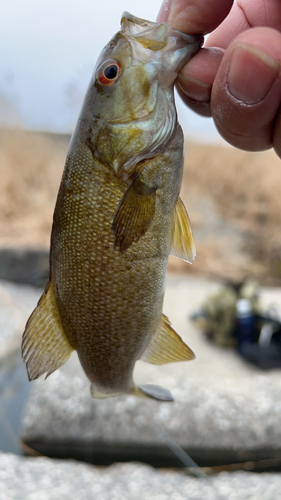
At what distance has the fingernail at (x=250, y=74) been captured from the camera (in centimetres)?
54

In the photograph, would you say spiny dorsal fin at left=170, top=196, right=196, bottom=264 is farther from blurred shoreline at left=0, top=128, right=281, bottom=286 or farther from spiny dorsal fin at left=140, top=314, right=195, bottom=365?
blurred shoreline at left=0, top=128, right=281, bottom=286

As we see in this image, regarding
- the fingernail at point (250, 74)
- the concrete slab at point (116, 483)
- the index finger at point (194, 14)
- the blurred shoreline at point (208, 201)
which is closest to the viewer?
the fingernail at point (250, 74)

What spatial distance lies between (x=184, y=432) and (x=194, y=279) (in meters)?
2.26

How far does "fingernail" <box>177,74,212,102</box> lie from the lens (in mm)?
641

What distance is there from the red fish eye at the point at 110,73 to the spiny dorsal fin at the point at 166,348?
0.47 m

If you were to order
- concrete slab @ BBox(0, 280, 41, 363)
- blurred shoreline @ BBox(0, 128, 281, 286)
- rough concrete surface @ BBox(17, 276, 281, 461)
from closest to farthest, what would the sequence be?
rough concrete surface @ BBox(17, 276, 281, 461) < concrete slab @ BBox(0, 280, 41, 363) < blurred shoreline @ BBox(0, 128, 281, 286)

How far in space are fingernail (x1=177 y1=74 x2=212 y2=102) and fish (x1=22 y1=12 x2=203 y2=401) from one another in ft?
0.09

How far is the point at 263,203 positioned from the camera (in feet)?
18.2

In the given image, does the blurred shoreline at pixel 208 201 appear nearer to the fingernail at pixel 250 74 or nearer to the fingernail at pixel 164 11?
the fingernail at pixel 164 11

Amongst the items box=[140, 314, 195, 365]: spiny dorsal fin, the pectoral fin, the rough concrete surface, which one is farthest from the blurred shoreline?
the pectoral fin

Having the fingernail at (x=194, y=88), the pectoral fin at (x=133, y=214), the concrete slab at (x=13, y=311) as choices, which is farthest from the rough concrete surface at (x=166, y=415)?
the fingernail at (x=194, y=88)

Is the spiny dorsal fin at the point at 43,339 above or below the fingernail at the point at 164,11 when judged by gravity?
below

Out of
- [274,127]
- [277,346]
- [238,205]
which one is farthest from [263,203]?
[274,127]

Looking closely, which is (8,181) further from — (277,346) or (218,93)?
(218,93)
